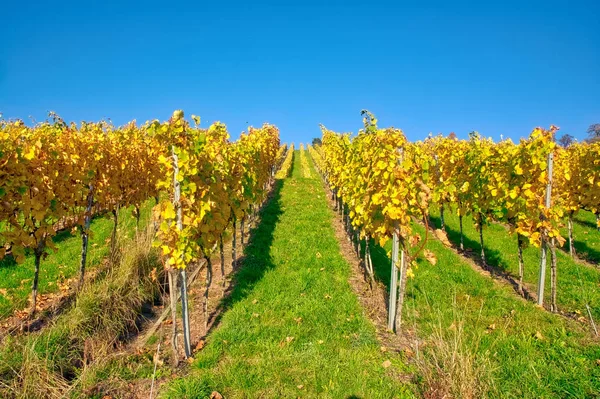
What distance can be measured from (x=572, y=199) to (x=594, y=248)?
5.51 ft

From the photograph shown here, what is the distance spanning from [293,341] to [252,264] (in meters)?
3.47

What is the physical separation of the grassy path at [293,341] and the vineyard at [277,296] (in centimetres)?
3

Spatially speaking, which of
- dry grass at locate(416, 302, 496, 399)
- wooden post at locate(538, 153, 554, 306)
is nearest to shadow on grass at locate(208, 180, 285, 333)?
dry grass at locate(416, 302, 496, 399)

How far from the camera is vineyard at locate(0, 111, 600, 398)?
4402mm

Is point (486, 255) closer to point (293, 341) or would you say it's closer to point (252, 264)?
point (252, 264)

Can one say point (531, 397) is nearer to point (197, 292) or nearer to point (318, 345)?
point (318, 345)

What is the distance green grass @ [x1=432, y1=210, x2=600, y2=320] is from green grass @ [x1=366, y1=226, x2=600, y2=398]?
1005mm

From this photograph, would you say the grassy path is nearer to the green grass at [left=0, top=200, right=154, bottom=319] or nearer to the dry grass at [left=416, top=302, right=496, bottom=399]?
the dry grass at [left=416, top=302, right=496, bottom=399]

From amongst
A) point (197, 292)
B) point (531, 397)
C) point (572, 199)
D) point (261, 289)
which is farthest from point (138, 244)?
point (572, 199)

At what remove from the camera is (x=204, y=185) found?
5492 millimetres

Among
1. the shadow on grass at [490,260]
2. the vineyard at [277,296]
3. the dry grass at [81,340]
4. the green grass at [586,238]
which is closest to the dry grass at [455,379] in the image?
the vineyard at [277,296]

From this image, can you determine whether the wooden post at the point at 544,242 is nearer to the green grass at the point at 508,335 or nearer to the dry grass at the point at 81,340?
the green grass at the point at 508,335

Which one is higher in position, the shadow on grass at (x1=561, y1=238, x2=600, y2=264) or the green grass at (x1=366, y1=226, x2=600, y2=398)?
the shadow on grass at (x1=561, y1=238, x2=600, y2=264)

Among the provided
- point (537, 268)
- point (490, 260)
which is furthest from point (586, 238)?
point (490, 260)
